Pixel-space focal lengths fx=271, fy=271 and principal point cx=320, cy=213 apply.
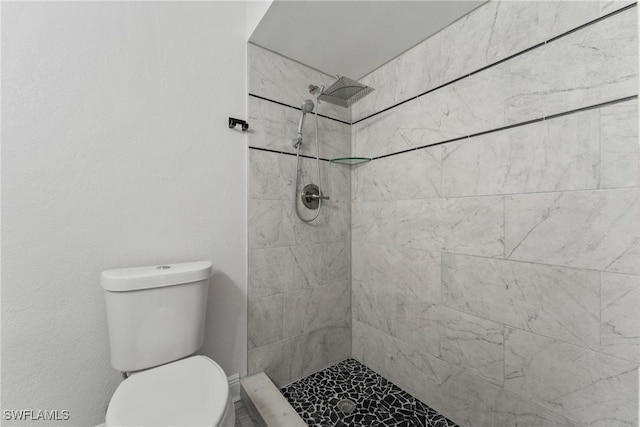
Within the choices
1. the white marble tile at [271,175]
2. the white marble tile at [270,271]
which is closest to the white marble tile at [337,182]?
the white marble tile at [271,175]

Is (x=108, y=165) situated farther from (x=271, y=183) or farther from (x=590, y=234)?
(x=590, y=234)

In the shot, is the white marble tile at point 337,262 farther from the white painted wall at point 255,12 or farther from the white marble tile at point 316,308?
the white painted wall at point 255,12

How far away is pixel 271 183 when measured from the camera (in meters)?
1.57

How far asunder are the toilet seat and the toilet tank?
0.28 feet

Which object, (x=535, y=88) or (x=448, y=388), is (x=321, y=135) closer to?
(x=535, y=88)

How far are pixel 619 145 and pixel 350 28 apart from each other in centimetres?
123

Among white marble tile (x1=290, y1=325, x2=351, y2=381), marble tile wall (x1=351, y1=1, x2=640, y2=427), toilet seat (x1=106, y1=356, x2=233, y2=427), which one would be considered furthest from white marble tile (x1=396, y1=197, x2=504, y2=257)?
toilet seat (x1=106, y1=356, x2=233, y2=427)

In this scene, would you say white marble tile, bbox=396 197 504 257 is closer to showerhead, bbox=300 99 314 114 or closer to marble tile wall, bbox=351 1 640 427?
marble tile wall, bbox=351 1 640 427

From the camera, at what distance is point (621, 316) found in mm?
892

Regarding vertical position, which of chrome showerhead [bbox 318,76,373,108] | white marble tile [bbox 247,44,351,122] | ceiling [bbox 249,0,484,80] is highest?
ceiling [bbox 249,0,484,80]

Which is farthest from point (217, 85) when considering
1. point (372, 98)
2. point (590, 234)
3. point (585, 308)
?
point (585, 308)

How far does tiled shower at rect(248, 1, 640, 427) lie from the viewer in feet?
3.04

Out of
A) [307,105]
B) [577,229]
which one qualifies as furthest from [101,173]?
[577,229]

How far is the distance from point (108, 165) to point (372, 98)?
1503mm
